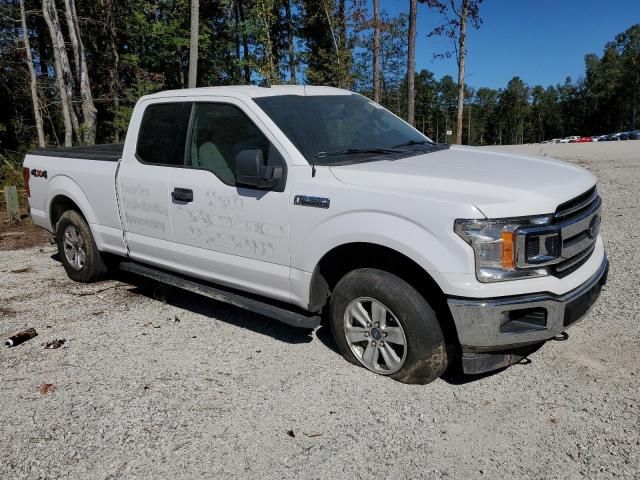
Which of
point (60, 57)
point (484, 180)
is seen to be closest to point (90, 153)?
point (484, 180)

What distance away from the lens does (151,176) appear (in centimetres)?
465

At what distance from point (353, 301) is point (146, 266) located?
258cm

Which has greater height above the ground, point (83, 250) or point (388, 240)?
point (388, 240)

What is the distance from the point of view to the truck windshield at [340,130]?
12.5 feet

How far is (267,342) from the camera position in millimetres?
4281

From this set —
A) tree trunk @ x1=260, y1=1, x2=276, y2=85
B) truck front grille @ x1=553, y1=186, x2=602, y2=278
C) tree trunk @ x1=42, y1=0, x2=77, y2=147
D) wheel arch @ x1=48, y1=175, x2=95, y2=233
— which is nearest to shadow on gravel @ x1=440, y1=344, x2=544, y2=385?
truck front grille @ x1=553, y1=186, x2=602, y2=278

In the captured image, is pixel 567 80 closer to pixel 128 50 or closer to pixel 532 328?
pixel 128 50

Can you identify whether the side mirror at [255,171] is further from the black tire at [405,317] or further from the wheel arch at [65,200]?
the wheel arch at [65,200]

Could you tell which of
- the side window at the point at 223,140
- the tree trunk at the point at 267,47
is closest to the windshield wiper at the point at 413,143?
the side window at the point at 223,140

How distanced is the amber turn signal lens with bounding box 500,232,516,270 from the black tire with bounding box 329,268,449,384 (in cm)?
59

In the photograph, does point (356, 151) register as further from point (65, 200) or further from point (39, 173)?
point (39, 173)

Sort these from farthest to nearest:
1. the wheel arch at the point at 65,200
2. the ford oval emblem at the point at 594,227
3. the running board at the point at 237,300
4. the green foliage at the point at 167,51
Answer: the green foliage at the point at 167,51 < the wheel arch at the point at 65,200 < the running board at the point at 237,300 < the ford oval emblem at the point at 594,227

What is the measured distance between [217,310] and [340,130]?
2.18 metres

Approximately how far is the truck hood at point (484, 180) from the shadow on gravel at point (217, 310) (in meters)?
1.63
